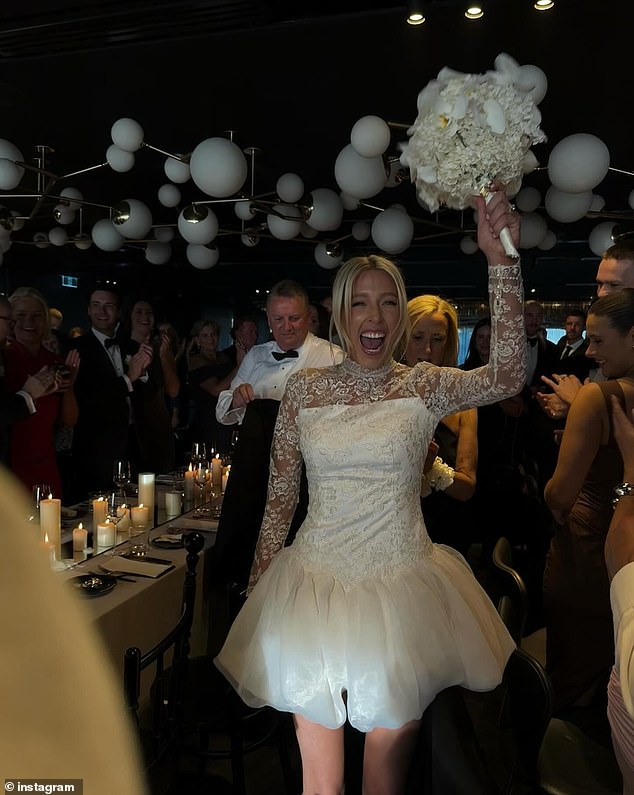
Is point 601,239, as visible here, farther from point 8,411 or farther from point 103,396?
point 8,411

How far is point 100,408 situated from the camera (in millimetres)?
4492

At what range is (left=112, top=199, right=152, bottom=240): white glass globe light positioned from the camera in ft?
18.2

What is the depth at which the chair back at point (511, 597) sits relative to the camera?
208 cm

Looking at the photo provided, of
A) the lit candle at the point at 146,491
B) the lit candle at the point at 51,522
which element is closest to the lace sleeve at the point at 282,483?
the lit candle at the point at 51,522

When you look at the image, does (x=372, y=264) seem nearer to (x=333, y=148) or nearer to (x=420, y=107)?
(x=420, y=107)

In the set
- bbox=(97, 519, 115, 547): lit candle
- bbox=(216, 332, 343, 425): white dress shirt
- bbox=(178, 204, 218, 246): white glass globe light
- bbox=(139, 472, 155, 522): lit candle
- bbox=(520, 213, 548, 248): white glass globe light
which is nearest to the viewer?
bbox=(97, 519, 115, 547): lit candle

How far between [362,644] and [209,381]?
15.2 ft

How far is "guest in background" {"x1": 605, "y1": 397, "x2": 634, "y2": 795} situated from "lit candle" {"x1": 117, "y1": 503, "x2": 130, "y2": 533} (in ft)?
6.20

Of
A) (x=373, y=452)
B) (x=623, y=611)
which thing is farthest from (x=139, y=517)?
(x=623, y=611)

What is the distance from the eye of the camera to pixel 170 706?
1.79 meters

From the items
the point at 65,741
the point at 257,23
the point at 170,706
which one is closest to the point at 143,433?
the point at 257,23

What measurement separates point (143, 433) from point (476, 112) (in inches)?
152

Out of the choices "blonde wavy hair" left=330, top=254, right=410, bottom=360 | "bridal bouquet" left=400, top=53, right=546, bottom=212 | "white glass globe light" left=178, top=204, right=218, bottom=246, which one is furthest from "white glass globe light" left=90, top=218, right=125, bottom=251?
"bridal bouquet" left=400, top=53, right=546, bottom=212

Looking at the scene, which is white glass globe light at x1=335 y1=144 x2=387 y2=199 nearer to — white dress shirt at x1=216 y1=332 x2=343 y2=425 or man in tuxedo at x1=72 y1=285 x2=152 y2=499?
white dress shirt at x1=216 y1=332 x2=343 y2=425
